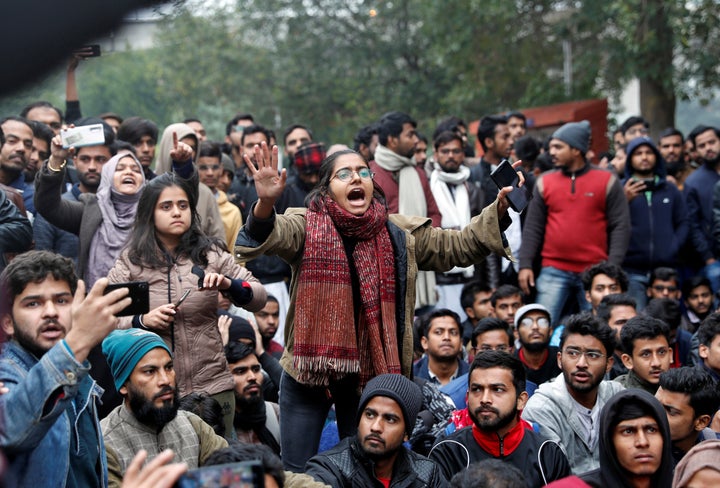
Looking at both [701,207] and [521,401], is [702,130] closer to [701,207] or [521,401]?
[701,207]

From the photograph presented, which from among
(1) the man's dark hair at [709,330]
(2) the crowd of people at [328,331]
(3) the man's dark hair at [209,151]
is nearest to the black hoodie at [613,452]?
(2) the crowd of people at [328,331]

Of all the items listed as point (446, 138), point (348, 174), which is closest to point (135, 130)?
point (446, 138)

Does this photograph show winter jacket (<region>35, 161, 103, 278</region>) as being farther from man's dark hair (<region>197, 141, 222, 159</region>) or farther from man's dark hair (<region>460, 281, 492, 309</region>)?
man's dark hair (<region>460, 281, 492, 309</region>)

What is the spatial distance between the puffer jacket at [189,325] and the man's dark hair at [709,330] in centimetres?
328

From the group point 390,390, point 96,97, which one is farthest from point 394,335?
point 96,97

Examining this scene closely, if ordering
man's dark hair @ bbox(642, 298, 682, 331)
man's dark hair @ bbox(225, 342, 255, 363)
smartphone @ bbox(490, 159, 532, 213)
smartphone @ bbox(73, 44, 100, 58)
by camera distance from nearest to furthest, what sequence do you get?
smartphone @ bbox(73, 44, 100, 58) < smartphone @ bbox(490, 159, 532, 213) < man's dark hair @ bbox(225, 342, 255, 363) < man's dark hair @ bbox(642, 298, 682, 331)

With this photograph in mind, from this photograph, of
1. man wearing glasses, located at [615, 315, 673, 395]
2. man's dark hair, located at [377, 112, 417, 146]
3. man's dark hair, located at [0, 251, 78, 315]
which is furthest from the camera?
man's dark hair, located at [377, 112, 417, 146]

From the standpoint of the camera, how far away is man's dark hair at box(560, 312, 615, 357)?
19.7 feet

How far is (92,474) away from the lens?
3461 mm

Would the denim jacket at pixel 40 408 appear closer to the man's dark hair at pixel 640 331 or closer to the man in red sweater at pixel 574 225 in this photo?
the man's dark hair at pixel 640 331

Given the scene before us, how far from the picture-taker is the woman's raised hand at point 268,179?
14.0 feet

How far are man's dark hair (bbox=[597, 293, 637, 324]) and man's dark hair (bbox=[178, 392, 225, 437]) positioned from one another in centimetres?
334

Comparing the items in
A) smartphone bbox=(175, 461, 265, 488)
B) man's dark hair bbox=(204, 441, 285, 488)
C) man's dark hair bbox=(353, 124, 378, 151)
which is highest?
man's dark hair bbox=(353, 124, 378, 151)

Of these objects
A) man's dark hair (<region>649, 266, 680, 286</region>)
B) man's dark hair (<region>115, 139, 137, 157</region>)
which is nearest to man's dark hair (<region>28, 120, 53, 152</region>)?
man's dark hair (<region>115, 139, 137, 157</region>)
